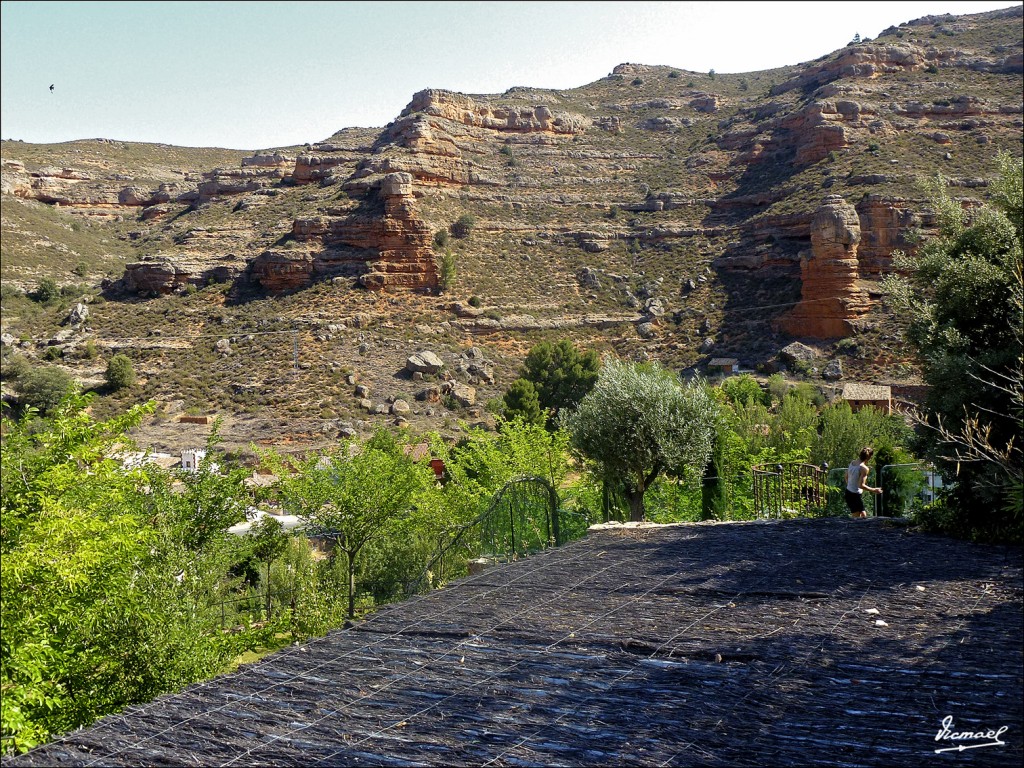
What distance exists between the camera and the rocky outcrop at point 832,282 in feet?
164

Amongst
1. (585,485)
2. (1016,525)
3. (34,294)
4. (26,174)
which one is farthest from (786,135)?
(26,174)

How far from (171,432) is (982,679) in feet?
131

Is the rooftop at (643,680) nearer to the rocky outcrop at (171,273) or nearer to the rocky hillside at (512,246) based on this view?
the rocky hillside at (512,246)

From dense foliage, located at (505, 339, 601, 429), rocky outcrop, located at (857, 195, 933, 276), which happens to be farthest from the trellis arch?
rocky outcrop, located at (857, 195, 933, 276)

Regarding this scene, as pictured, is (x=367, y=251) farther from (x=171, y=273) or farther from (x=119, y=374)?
(x=119, y=374)

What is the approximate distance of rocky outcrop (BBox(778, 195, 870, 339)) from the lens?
4988 cm

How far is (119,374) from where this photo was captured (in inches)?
1695

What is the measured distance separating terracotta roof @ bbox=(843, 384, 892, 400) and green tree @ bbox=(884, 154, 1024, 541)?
96.6 feet

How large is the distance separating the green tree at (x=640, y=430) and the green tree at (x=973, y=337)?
6784mm

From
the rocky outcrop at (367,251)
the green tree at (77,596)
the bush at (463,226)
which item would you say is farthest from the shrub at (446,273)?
the green tree at (77,596)

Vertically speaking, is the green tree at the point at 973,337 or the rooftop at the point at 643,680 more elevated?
the green tree at the point at 973,337

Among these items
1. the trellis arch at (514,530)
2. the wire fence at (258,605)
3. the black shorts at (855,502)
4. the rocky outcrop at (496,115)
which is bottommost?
the wire fence at (258,605)

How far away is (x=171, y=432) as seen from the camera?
131ft

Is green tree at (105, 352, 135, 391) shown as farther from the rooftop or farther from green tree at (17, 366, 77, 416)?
the rooftop
